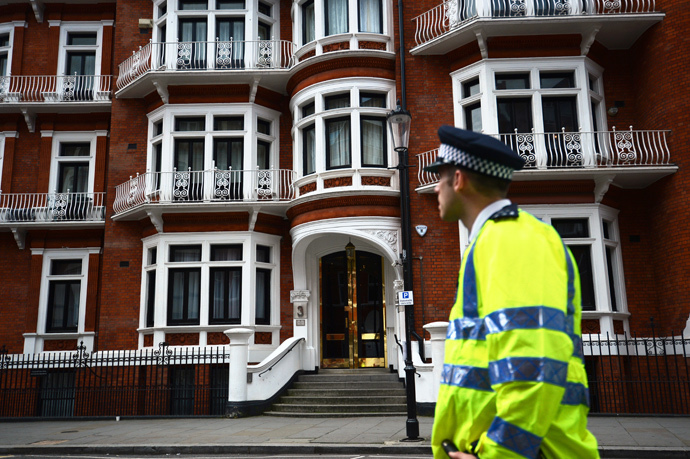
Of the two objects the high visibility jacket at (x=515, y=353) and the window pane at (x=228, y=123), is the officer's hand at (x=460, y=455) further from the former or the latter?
the window pane at (x=228, y=123)

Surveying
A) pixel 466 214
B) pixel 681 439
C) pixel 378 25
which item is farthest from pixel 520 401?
pixel 378 25

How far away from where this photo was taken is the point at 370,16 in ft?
55.3

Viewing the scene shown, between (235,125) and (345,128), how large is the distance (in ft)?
12.2

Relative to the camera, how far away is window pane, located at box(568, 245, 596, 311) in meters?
14.5

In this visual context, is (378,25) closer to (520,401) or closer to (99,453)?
(99,453)

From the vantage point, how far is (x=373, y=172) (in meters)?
15.8

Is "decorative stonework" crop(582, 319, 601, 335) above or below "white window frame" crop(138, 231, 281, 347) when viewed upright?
below

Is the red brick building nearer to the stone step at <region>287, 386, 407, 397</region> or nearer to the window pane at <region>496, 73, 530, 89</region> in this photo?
the window pane at <region>496, 73, 530, 89</region>

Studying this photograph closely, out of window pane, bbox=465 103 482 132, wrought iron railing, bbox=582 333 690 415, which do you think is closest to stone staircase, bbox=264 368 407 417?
wrought iron railing, bbox=582 333 690 415

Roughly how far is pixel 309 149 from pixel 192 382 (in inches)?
283

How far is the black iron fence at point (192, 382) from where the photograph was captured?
43.3 feet

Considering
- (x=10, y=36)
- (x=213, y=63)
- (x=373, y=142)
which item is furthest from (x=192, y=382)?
(x=10, y=36)

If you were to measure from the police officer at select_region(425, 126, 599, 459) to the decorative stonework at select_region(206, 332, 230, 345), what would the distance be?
15147 millimetres

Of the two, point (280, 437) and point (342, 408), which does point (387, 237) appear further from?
point (280, 437)
